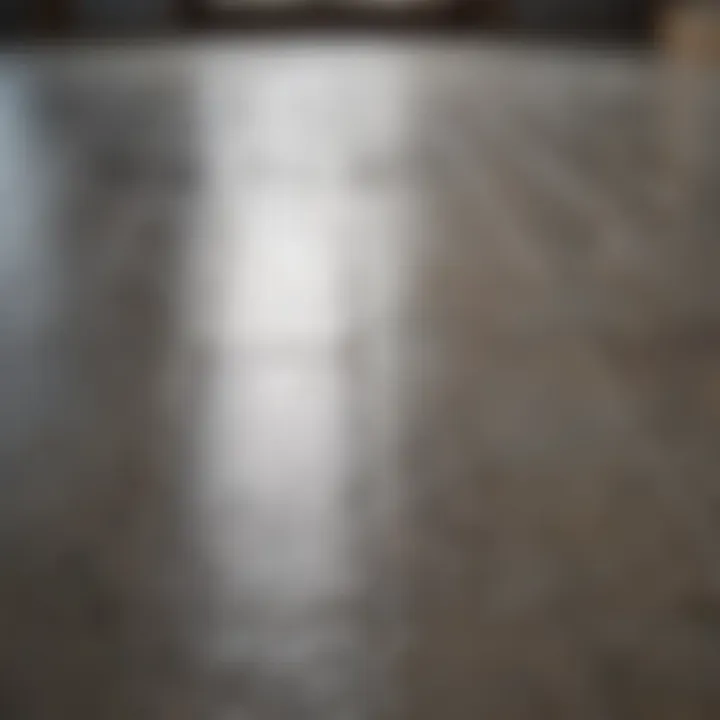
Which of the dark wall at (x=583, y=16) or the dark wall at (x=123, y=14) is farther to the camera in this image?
the dark wall at (x=123, y=14)

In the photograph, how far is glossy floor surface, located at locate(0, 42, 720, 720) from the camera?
1271 millimetres

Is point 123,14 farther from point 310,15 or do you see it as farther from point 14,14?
point 310,15

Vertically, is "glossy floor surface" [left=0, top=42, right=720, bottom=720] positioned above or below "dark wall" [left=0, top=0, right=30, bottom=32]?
below

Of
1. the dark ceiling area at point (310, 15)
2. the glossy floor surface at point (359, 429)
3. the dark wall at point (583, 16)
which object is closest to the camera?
the glossy floor surface at point (359, 429)

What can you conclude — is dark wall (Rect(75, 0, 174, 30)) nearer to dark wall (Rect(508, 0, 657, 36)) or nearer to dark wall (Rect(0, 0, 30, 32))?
dark wall (Rect(0, 0, 30, 32))

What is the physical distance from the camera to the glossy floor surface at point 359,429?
50.0 inches

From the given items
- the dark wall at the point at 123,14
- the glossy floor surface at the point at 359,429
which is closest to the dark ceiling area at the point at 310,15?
the dark wall at the point at 123,14

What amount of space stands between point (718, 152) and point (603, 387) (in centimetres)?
165

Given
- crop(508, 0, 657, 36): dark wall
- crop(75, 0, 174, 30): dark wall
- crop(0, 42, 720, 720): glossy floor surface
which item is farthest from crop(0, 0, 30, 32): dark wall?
crop(0, 42, 720, 720): glossy floor surface

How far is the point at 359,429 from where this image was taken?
5.83 ft

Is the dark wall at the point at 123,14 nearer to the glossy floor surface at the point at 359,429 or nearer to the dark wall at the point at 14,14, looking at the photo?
the dark wall at the point at 14,14

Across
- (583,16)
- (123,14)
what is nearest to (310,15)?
(123,14)

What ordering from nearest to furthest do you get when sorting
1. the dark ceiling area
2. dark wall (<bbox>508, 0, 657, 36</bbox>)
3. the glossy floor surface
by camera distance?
the glossy floor surface, dark wall (<bbox>508, 0, 657, 36</bbox>), the dark ceiling area

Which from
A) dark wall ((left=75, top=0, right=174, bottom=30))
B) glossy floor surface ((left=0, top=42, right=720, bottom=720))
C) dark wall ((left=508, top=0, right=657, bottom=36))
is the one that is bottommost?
glossy floor surface ((left=0, top=42, right=720, bottom=720))
